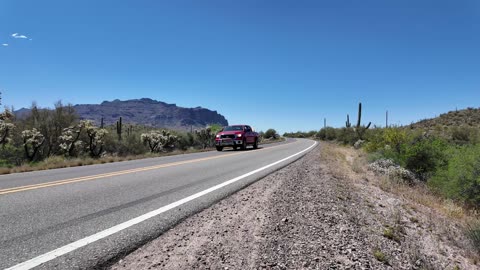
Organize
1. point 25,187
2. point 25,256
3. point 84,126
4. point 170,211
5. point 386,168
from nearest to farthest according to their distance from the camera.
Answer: point 25,256, point 170,211, point 25,187, point 386,168, point 84,126

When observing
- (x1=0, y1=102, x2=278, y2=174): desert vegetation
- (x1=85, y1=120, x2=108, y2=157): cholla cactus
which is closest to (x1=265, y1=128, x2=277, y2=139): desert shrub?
(x1=0, y1=102, x2=278, y2=174): desert vegetation

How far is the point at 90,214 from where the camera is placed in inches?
216

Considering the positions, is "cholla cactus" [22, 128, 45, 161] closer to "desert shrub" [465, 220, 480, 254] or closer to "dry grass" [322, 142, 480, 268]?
"dry grass" [322, 142, 480, 268]

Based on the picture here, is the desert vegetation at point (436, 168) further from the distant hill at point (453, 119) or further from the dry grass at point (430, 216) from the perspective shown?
the distant hill at point (453, 119)

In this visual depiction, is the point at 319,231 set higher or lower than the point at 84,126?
lower

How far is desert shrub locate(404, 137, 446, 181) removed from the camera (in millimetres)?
15062

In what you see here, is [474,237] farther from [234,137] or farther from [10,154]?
[10,154]

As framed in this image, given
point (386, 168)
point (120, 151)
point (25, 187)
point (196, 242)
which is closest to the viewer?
point (196, 242)

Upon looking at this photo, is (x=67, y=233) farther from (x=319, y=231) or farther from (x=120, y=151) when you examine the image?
(x=120, y=151)

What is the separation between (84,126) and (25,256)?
32.2 metres

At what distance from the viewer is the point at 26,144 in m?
29.6

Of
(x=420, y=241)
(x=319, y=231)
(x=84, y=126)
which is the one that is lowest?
(x=420, y=241)

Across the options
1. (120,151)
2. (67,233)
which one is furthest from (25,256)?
(120,151)

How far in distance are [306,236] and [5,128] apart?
3160 centimetres
